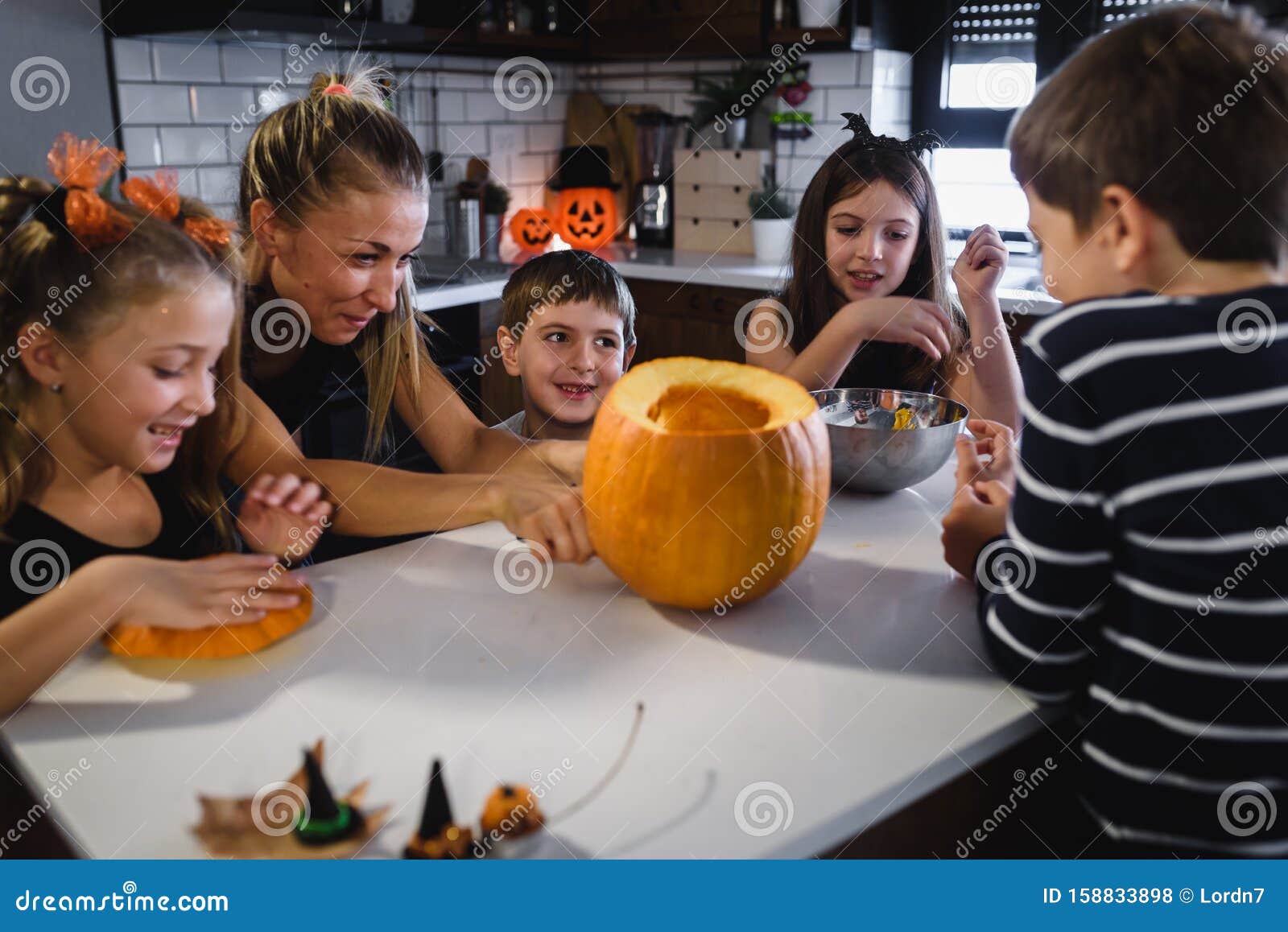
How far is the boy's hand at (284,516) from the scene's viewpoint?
100 centimetres

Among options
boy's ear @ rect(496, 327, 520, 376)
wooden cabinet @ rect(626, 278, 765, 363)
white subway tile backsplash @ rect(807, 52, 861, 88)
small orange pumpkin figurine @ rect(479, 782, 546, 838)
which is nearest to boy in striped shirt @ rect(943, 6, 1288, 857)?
small orange pumpkin figurine @ rect(479, 782, 546, 838)

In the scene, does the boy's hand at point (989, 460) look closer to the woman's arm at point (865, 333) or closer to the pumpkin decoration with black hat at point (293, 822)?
the woman's arm at point (865, 333)

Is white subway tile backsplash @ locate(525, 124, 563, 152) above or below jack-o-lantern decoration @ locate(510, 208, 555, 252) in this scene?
above

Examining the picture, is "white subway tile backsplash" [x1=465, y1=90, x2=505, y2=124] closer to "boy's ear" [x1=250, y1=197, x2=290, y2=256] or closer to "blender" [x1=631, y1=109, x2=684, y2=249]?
"blender" [x1=631, y1=109, x2=684, y2=249]

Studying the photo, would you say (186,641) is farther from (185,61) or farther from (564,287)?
(185,61)

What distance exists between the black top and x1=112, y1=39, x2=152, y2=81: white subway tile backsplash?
5.74ft

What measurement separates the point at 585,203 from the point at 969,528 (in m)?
2.72

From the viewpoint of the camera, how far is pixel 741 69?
129 inches

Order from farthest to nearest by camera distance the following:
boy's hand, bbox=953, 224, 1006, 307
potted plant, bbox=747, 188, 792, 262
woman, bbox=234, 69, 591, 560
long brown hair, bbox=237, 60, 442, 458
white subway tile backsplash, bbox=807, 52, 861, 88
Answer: potted plant, bbox=747, 188, 792, 262 → white subway tile backsplash, bbox=807, 52, 861, 88 → boy's hand, bbox=953, 224, 1006, 307 → long brown hair, bbox=237, 60, 442, 458 → woman, bbox=234, 69, 591, 560

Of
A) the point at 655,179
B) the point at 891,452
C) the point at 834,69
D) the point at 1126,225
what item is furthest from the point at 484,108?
the point at 1126,225

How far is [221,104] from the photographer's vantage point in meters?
2.63

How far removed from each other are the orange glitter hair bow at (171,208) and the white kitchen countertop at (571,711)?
375 millimetres

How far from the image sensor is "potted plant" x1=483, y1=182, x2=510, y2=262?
3279 mm

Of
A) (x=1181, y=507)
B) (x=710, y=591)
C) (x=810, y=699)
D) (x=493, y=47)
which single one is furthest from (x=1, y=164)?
(x=1181, y=507)
